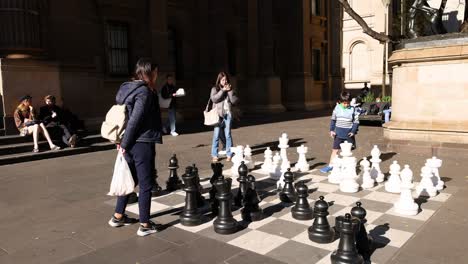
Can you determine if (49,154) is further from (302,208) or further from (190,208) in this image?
(302,208)

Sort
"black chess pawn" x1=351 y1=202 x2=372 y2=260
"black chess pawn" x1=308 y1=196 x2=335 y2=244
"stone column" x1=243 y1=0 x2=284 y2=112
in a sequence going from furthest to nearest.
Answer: "stone column" x1=243 y1=0 x2=284 y2=112 < "black chess pawn" x1=308 y1=196 x2=335 y2=244 < "black chess pawn" x1=351 y1=202 x2=372 y2=260

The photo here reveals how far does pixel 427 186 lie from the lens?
529 centimetres

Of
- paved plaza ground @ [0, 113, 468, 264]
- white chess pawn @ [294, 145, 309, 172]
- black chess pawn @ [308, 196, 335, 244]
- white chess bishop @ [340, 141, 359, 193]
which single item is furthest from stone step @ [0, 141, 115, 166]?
black chess pawn @ [308, 196, 335, 244]

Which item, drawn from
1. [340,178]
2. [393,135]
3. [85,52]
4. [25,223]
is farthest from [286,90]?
[25,223]

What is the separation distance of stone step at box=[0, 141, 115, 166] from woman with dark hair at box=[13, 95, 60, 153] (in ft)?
0.92

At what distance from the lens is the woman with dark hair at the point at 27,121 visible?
388 inches

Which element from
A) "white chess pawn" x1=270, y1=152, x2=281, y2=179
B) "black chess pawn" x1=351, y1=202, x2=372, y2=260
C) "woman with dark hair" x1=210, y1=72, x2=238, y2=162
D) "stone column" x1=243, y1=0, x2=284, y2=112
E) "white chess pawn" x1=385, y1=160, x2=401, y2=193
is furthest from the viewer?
"stone column" x1=243, y1=0, x2=284, y2=112

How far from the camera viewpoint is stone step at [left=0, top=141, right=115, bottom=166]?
8852 millimetres

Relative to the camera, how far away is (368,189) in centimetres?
568

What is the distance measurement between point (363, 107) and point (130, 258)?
13006 mm

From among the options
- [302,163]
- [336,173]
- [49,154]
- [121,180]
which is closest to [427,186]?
[336,173]

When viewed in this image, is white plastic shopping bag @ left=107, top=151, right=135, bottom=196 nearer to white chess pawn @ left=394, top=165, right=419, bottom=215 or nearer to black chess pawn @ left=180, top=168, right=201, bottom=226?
black chess pawn @ left=180, top=168, right=201, bottom=226

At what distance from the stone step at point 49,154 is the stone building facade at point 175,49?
1.84 m

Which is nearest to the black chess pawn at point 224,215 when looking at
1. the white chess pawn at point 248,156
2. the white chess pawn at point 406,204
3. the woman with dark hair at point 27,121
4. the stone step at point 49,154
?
the white chess pawn at point 406,204
